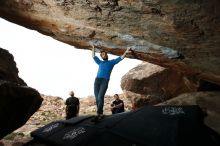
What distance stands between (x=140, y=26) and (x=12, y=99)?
5.31 m

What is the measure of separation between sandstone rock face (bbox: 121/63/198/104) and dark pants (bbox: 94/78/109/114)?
7556mm

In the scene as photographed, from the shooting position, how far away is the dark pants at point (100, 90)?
38.2 feet

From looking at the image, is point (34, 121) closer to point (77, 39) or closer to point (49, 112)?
point (49, 112)

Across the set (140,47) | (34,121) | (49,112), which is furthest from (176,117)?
(49,112)

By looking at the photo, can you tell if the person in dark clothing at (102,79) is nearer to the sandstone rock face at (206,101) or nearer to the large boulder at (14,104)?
the large boulder at (14,104)

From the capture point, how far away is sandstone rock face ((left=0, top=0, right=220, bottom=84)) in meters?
11.0

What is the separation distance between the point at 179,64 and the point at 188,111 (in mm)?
4530

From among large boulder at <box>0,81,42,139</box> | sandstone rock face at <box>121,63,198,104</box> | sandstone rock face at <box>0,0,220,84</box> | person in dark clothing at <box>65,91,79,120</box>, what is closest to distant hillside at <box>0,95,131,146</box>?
Answer: sandstone rock face at <box>121,63,198,104</box>

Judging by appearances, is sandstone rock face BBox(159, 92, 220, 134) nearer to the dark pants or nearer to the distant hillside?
the dark pants

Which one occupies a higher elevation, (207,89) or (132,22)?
(132,22)

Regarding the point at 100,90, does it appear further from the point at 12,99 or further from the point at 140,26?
the point at 12,99

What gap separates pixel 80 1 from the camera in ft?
40.6

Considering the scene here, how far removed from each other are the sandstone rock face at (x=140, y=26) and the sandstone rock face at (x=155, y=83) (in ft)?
19.7

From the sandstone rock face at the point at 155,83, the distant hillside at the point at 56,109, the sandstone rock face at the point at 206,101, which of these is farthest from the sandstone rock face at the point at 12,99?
the distant hillside at the point at 56,109
